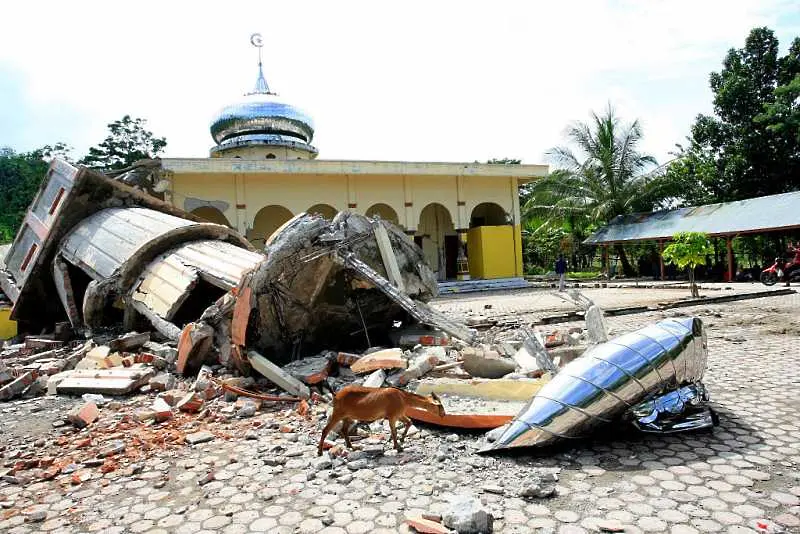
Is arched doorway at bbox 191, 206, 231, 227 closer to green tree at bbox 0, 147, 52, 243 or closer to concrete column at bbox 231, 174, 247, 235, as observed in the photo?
concrete column at bbox 231, 174, 247, 235

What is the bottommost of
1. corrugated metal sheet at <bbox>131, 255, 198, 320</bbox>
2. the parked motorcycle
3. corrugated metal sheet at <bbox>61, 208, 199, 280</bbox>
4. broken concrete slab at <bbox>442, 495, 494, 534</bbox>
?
broken concrete slab at <bbox>442, 495, 494, 534</bbox>

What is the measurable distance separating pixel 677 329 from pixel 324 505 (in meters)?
2.83

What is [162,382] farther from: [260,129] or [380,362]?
[260,129]

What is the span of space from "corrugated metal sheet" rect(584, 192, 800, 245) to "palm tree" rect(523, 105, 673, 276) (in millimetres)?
1454

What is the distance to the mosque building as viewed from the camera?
57.3ft

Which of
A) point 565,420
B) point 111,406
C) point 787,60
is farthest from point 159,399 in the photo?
point 787,60

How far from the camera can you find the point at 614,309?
10500 mm

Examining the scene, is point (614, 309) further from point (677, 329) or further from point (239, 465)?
point (239, 465)

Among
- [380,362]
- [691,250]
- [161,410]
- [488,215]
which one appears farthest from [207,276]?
[488,215]

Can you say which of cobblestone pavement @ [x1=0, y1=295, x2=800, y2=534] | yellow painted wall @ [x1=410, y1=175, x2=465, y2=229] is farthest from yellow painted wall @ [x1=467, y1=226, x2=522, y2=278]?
cobblestone pavement @ [x1=0, y1=295, x2=800, y2=534]

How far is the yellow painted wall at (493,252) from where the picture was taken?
20.7 m

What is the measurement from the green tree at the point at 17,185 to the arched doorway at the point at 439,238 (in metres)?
20.1

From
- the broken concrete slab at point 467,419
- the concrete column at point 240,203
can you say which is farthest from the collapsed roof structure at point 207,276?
the concrete column at point 240,203

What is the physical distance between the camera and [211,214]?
18.8m
